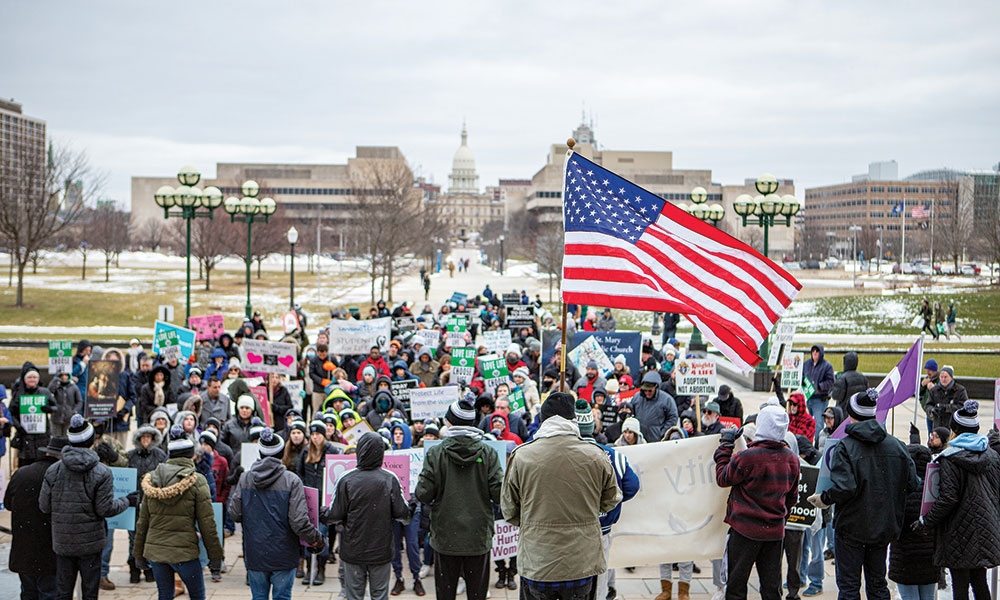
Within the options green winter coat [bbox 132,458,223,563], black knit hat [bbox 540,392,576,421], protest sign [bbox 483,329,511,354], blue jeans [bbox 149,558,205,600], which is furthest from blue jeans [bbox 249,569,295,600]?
protest sign [bbox 483,329,511,354]

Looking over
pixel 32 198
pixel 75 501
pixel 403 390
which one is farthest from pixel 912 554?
pixel 32 198

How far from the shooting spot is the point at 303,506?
7.33m

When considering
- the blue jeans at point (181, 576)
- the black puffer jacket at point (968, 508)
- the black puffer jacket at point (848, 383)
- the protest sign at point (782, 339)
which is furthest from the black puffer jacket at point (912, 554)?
the protest sign at point (782, 339)

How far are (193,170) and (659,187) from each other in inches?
5064

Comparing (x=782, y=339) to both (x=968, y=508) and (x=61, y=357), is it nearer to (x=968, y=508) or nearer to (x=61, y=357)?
(x=968, y=508)

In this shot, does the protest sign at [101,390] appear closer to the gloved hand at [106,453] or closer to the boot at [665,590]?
the gloved hand at [106,453]

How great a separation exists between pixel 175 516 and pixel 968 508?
20.8 feet

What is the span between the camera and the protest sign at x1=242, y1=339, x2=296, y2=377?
15.9 meters

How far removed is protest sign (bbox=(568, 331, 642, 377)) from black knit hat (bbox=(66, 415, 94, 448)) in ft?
37.1

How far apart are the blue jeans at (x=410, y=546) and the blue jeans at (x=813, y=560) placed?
154 inches

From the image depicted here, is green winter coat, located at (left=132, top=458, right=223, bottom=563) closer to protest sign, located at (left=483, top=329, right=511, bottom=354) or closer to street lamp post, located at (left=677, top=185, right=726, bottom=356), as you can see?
protest sign, located at (left=483, top=329, right=511, bottom=354)

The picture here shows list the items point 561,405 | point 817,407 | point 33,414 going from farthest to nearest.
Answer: point 817,407 < point 33,414 < point 561,405

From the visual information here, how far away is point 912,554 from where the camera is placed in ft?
24.0

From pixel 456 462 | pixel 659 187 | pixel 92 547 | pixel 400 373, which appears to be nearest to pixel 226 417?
pixel 400 373
